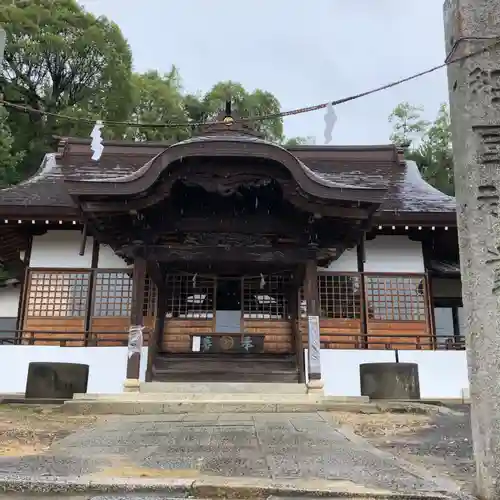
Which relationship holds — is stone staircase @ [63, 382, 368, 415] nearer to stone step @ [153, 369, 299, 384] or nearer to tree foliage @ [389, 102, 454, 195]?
stone step @ [153, 369, 299, 384]

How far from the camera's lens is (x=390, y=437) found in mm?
6309

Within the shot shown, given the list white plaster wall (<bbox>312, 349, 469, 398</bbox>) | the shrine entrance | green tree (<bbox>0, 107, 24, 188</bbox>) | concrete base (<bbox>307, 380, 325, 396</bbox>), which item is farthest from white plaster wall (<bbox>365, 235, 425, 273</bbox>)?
green tree (<bbox>0, 107, 24, 188</bbox>)

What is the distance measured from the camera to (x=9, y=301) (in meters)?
18.5

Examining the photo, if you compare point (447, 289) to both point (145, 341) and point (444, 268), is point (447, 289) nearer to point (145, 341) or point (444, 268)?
point (444, 268)

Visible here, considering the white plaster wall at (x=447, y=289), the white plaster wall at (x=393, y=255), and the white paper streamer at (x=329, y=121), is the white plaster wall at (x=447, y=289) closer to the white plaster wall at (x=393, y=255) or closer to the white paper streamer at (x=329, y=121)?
the white plaster wall at (x=393, y=255)

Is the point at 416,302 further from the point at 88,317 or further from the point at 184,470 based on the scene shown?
the point at 184,470

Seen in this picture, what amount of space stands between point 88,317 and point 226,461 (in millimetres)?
8607

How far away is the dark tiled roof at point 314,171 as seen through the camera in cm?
1252

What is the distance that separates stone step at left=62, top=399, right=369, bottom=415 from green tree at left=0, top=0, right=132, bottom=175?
778 inches

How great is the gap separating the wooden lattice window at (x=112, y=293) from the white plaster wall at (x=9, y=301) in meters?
7.30

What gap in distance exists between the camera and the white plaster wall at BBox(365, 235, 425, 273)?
12.9 m

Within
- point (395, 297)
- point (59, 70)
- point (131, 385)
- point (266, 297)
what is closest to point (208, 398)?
point (131, 385)

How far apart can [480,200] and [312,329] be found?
6.77m

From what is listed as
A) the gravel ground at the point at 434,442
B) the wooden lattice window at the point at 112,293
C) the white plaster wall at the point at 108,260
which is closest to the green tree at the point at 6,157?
the white plaster wall at the point at 108,260
